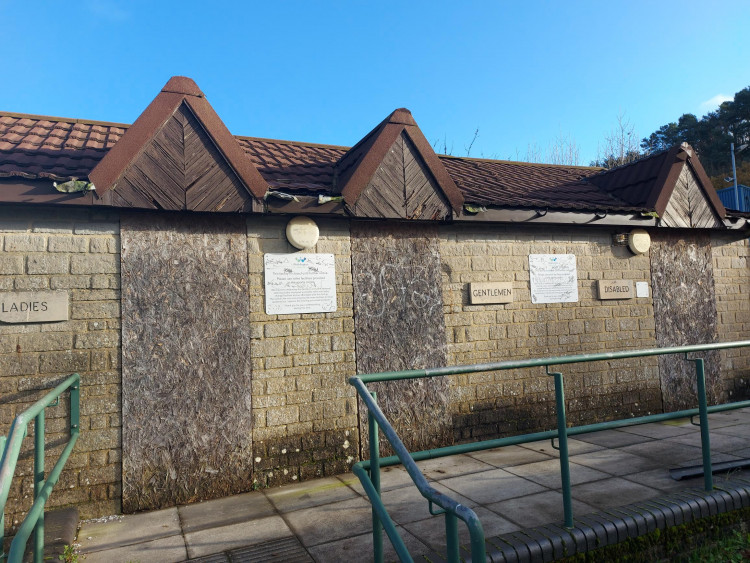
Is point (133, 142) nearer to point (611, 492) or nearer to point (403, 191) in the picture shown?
point (403, 191)

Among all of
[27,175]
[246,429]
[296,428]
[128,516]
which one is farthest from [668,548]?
[27,175]

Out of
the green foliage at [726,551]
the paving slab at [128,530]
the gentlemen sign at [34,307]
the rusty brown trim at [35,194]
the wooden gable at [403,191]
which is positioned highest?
the wooden gable at [403,191]

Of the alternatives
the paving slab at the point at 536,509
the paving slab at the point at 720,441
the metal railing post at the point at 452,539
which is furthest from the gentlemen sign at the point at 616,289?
the metal railing post at the point at 452,539

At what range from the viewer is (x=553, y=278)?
231 inches

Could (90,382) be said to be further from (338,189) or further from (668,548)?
(668,548)

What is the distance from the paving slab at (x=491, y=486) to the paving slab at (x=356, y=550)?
2.73ft

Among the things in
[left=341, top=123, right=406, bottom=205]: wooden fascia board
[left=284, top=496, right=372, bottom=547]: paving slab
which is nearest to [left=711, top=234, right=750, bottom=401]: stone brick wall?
[left=341, top=123, right=406, bottom=205]: wooden fascia board

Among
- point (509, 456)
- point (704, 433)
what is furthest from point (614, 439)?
point (704, 433)

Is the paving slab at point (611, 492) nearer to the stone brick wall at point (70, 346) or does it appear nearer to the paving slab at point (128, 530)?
the paving slab at point (128, 530)

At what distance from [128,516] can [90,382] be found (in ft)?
3.69

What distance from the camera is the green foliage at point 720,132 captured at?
Answer: 1437 inches

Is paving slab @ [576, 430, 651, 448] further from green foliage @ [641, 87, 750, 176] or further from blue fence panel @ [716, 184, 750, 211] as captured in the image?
green foliage @ [641, 87, 750, 176]

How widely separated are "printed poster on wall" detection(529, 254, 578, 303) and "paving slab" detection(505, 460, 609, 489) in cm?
199

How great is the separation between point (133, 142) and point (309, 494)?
3.42 metres
